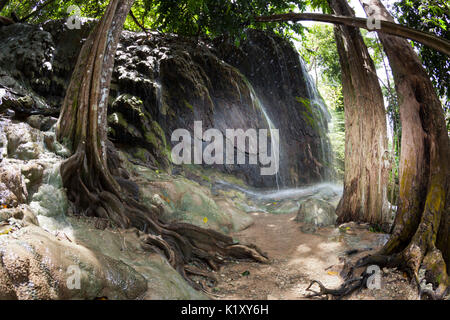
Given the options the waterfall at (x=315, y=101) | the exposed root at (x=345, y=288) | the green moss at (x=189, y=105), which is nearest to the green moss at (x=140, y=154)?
the green moss at (x=189, y=105)

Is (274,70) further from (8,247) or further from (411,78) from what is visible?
(8,247)

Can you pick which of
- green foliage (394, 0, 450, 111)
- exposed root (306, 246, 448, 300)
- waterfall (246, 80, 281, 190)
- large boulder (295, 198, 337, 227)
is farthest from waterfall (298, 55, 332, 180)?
exposed root (306, 246, 448, 300)

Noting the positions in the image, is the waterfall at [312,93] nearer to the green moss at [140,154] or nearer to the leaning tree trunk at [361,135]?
the leaning tree trunk at [361,135]

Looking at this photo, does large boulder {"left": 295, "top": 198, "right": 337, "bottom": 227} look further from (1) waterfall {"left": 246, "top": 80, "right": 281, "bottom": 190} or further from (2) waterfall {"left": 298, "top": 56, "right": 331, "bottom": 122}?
(2) waterfall {"left": 298, "top": 56, "right": 331, "bottom": 122}

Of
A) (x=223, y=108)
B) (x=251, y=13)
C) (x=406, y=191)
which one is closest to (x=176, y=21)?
(x=251, y=13)

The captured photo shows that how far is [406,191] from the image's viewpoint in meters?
3.49

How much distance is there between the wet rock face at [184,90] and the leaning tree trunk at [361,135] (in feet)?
14.8

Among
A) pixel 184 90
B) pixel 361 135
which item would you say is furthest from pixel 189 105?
pixel 361 135

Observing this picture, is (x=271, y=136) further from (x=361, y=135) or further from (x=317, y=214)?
(x=317, y=214)

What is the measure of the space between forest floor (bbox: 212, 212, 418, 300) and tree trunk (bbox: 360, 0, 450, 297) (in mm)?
311

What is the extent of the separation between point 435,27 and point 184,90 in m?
6.37

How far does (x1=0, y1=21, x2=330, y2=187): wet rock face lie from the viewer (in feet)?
23.8

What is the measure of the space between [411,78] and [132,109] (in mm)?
6106
